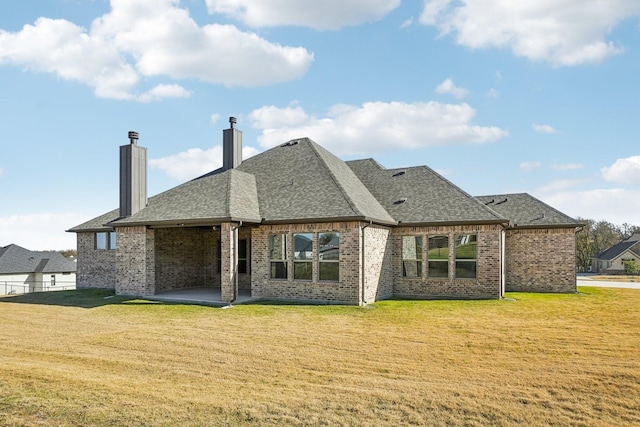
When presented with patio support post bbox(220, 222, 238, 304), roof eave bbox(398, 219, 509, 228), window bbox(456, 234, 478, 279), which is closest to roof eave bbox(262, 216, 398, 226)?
roof eave bbox(398, 219, 509, 228)

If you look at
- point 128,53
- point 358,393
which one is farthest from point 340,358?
point 128,53

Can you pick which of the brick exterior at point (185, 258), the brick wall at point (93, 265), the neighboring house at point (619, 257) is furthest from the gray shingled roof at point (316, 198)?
the neighboring house at point (619, 257)

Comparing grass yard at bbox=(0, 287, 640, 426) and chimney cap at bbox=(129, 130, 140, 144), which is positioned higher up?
chimney cap at bbox=(129, 130, 140, 144)

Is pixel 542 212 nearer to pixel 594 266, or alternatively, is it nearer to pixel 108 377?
pixel 108 377

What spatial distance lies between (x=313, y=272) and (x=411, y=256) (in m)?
4.38

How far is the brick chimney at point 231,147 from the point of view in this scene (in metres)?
21.2

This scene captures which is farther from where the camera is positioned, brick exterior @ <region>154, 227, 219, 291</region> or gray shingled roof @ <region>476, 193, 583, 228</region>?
gray shingled roof @ <region>476, 193, 583, 228</region>

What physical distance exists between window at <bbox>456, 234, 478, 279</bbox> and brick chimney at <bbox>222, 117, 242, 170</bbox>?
1095 cm

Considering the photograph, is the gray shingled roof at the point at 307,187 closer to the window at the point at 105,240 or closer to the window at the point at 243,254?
the window at the point at 243,254

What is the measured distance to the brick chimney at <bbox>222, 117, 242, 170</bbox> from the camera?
21156mm

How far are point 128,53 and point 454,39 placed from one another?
10.6 metres

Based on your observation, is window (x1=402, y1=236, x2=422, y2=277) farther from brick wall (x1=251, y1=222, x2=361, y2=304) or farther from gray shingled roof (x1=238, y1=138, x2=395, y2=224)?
brick wall (x1=251, y1=222, x2=361, y2=304)

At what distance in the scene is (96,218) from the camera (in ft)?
74.5

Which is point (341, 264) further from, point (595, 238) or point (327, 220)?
point (595, 238)
